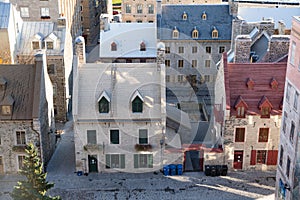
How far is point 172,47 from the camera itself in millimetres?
71250

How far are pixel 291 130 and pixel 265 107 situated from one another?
27.1ft

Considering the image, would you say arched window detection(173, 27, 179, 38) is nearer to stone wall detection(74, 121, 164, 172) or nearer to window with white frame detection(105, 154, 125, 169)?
stone wall detection(74, 121, 164, 172)

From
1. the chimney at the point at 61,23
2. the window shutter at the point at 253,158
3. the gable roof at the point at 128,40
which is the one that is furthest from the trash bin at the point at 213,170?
the chimney at the point at 61,23

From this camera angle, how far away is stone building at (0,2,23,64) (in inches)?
2264

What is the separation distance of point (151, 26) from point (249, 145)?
30.0 metres

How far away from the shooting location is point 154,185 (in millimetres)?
46812

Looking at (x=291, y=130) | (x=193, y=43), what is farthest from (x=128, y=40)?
(x=291, y=130)

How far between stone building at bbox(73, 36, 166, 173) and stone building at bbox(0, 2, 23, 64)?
13730 millimetres

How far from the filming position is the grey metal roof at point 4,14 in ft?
189

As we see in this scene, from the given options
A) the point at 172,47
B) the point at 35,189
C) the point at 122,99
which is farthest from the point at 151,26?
the point at 35,189

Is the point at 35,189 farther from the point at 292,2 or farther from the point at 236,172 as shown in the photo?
the point at 292,2

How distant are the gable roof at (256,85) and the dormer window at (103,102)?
12.1m

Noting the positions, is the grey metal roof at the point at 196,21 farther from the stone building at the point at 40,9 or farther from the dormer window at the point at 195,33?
the stone building at the point at 40,9

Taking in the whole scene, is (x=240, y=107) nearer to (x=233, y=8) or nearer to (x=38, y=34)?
(x=233, y=8)
